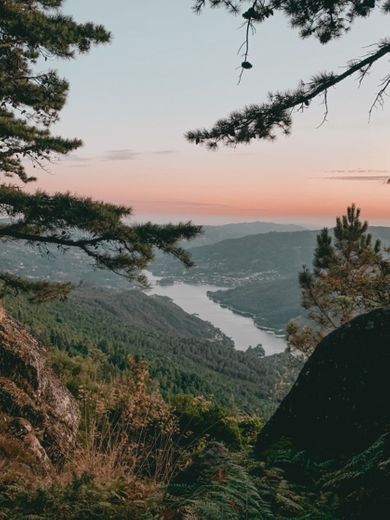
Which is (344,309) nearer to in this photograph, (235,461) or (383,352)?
(383,352)

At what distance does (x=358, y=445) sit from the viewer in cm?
394

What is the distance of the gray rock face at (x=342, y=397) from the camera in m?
4.04

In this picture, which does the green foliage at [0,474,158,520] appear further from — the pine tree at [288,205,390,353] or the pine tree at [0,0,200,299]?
the pine tree at [288,205,390,353]

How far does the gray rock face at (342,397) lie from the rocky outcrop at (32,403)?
3.32 metres

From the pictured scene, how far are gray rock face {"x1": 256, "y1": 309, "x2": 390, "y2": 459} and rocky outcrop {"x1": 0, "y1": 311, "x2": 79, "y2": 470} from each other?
332cm

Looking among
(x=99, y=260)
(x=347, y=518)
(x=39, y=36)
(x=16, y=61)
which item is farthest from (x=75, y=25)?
(x=347, y=518)

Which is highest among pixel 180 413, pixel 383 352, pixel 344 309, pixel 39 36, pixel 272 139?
pixel 39 36

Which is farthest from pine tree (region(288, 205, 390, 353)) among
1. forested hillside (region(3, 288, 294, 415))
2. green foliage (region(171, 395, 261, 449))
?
forested hillside (region(3, 288, 294, 415))

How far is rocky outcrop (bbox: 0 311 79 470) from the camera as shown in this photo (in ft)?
20.7

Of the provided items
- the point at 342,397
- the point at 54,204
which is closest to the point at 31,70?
the point at 54,204

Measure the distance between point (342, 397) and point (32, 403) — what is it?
5.11 meters

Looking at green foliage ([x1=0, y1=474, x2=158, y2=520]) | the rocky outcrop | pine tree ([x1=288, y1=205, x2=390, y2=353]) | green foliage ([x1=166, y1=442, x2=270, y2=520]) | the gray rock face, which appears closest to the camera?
green foliage ([x1=166, y1=442, x2=270, y2=520])

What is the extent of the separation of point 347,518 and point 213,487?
3.35ft

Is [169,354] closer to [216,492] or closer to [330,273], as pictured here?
[330,273]
